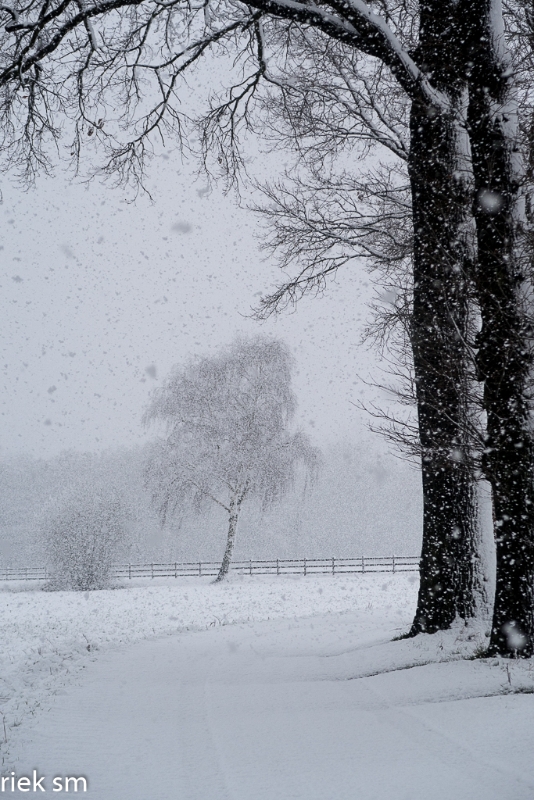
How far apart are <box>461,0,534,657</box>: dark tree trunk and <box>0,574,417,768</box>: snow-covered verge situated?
4.10 m

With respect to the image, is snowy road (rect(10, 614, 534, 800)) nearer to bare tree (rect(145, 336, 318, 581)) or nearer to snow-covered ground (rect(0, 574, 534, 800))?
snow-covered ground (rect(0, 574, 534, 800))

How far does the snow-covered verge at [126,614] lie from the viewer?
6.56m

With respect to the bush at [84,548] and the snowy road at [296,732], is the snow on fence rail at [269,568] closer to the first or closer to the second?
the bush at [84,548]

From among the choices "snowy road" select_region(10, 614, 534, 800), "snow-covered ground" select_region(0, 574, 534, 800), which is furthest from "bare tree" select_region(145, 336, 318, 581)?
"snowy road" select_region(10, 614, 534, 800)

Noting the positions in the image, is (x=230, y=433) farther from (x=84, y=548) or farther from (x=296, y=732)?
(x=296, y=732)

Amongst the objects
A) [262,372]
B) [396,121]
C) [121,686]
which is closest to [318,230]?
[396,121]

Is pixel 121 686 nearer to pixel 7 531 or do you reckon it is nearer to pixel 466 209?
pixel 466 209

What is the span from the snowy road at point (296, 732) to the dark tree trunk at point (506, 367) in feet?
2.10

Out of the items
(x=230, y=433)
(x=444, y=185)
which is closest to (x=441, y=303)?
(x=444, y=185)

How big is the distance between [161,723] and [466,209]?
231 inches

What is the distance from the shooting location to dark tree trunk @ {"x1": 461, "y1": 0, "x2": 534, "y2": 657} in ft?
16.0

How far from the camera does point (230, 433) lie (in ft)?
76.3

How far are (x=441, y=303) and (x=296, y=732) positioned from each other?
14.3 feet

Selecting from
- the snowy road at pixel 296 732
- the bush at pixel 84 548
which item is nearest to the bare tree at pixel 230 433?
the bush at pixel 84 548
